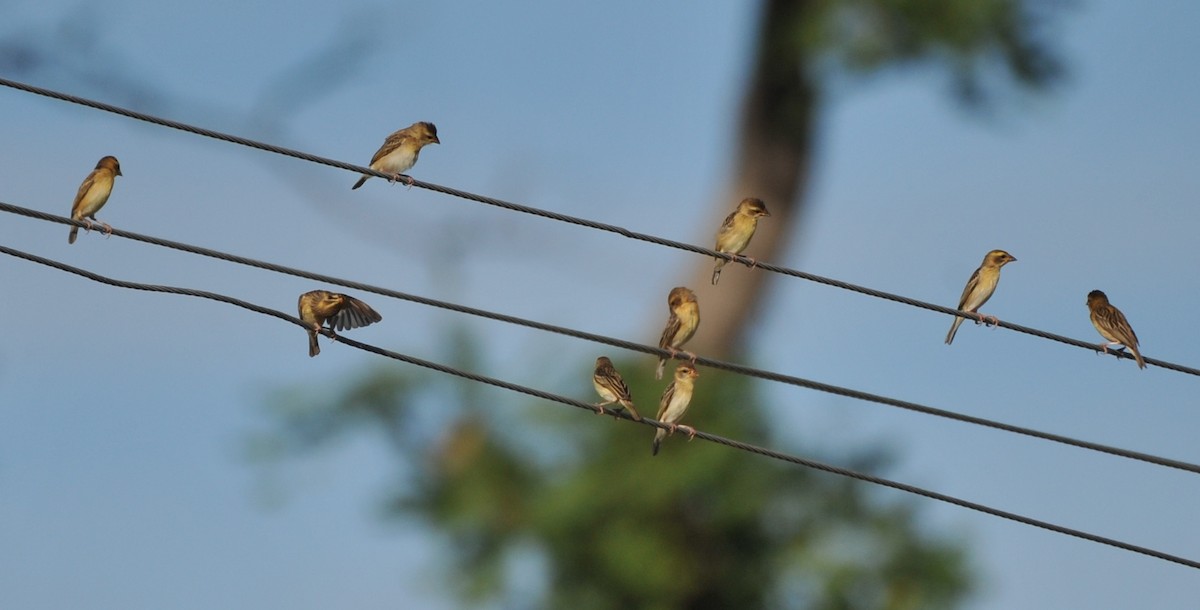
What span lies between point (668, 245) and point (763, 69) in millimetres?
12464

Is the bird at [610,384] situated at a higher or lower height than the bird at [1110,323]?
lower

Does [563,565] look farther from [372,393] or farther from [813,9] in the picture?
[813,9]

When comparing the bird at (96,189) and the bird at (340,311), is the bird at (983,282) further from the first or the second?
the bird at (96,189)

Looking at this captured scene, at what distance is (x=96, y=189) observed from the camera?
10.4 m

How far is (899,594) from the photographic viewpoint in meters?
17.2

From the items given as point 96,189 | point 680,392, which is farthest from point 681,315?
point 96,189

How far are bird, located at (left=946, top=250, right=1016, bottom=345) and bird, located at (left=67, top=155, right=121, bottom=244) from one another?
225 inches

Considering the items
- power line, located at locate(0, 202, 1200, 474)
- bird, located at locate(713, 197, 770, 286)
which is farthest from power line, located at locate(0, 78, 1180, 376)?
bird, located at locate(713, 197, 770, 286)

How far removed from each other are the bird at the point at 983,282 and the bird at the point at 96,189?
572 cm

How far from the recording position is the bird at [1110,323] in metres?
10.2

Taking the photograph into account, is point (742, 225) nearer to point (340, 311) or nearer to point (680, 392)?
point (680, 392)

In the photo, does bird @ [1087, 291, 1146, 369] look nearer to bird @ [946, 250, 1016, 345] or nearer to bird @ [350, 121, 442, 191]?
bird @ [946, 250, 1016, 345]

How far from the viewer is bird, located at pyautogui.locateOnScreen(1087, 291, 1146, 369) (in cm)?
1023

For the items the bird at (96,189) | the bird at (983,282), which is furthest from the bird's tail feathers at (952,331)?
the bird at (96,189)
